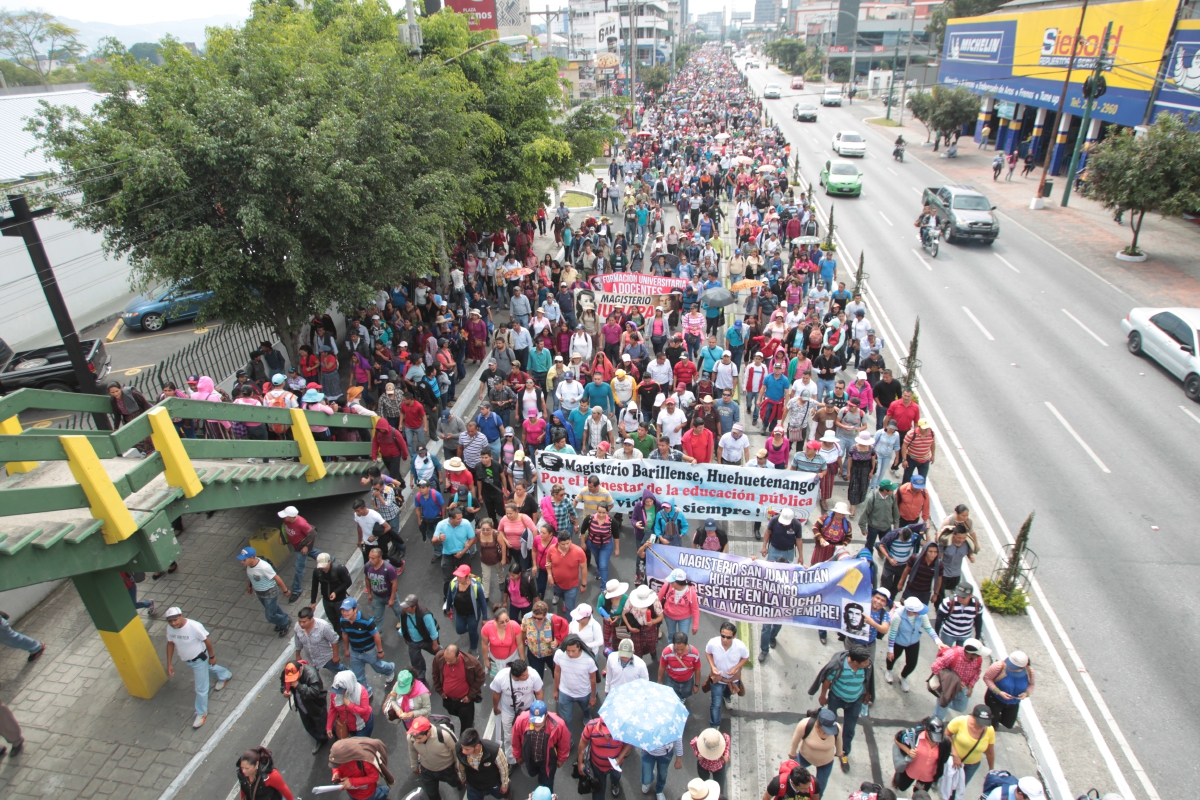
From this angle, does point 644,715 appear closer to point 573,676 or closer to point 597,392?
point 573,676

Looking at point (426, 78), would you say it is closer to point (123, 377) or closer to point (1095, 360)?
point (123, 377)

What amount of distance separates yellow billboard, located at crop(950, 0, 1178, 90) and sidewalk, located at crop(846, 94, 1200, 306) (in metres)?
5.35

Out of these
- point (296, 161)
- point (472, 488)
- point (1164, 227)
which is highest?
point (296, 161)

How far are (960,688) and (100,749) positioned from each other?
947 centimetres

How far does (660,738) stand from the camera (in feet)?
21.0

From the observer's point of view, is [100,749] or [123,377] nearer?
[100,749]

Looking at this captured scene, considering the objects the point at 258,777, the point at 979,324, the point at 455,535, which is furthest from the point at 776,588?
the point at 979,324

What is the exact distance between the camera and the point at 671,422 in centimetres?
1213

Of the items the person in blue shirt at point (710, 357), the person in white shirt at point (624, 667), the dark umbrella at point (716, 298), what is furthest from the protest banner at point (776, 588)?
the dark umbrella at point (716, 298)

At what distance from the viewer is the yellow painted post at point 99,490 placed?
707cm

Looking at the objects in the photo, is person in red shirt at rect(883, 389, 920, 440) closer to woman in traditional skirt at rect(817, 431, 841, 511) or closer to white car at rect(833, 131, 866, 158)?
woman in traditional skirt at rect(817, 431, 841, 511)

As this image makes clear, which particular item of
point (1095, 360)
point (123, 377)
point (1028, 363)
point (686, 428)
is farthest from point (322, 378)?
point (1095, 360)

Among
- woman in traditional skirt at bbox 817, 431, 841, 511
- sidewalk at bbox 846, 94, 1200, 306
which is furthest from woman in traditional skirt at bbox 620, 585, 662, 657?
sidewalk at bbox 846, 94, 1200, 306

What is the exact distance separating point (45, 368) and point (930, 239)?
27.2 metres
